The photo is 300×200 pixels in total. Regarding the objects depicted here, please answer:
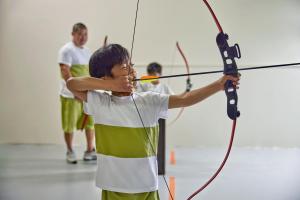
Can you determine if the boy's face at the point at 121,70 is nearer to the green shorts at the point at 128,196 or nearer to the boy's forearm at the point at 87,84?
the boy's forearm at the point at 87,84

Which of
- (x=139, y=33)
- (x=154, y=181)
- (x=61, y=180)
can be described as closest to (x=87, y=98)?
(x=154, y=181)

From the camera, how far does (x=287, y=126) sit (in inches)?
145

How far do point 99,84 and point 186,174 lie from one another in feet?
5.36

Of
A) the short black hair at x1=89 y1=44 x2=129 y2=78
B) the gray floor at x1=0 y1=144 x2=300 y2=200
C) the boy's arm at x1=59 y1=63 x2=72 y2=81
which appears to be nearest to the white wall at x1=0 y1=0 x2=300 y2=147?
the gray floor at x1=0 y1=144 x2=300 y2=200

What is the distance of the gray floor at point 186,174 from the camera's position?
212 cm

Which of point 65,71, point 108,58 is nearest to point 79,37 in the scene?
point 65,71

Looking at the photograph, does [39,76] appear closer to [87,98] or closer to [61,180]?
[61,180]

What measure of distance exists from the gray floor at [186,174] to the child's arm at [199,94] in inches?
41.7

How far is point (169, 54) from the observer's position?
12.3 feet

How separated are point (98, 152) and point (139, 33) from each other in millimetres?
2689

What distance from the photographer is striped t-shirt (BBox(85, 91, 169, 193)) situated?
1072 millimetres

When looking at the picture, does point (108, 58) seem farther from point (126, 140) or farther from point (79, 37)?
point (79, 37)

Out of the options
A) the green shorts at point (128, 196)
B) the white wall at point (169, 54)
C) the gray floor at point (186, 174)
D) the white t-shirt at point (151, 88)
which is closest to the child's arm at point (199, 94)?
the green shorts at point (128, 196)

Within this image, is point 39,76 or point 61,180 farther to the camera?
point 39,76
